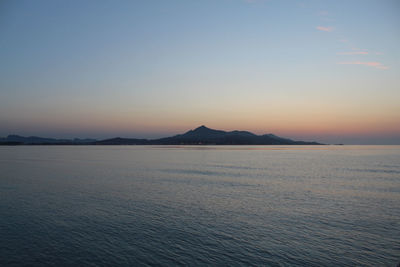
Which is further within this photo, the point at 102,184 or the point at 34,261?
the point at 102,184

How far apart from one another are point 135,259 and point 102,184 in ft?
101

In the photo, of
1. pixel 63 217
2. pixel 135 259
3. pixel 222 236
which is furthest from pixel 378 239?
pixel 63 217

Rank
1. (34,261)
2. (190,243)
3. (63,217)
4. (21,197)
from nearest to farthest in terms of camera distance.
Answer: (34,261) → (190,243) → (63,217) → (21,197)

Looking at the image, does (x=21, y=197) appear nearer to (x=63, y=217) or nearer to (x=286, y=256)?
(x=63, y=217)

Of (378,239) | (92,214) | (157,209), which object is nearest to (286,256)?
(378,239)

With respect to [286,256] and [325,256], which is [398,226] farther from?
[286,256]

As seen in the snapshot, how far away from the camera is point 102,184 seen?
45.6 m

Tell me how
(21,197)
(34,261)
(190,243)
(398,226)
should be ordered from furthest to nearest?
(21,197) → (398,226) → (190,243) → (34,261)

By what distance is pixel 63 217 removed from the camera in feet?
83.8

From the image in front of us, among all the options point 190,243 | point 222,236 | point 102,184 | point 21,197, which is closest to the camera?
point 190,243

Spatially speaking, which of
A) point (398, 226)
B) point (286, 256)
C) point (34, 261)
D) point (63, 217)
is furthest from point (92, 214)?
point (398, 226)

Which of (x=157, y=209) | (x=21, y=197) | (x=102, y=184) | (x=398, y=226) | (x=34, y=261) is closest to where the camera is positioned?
(x=34, y=261)

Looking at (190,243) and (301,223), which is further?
(301,223)

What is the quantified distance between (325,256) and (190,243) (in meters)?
9.09
